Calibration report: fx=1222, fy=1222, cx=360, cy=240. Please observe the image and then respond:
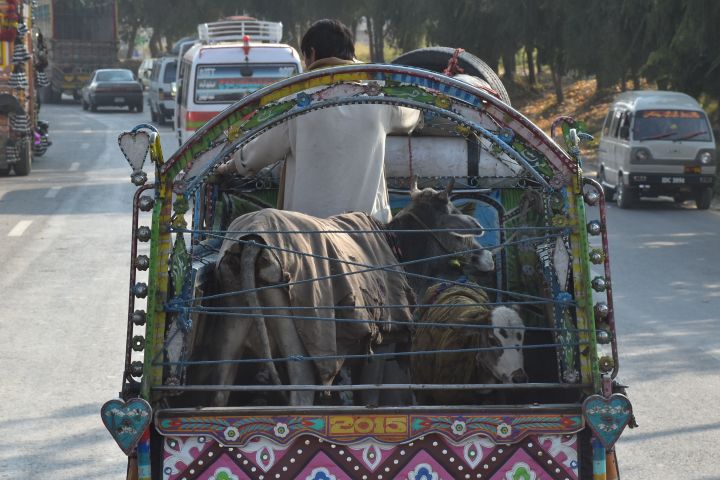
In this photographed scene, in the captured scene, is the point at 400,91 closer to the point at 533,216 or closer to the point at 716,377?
the point at 533,216

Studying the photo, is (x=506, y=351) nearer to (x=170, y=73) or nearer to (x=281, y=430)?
(x=281, y=430)

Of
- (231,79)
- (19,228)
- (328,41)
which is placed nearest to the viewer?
(328,41)

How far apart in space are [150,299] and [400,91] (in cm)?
111

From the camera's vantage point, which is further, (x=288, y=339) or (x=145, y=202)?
(x=288, y=339)

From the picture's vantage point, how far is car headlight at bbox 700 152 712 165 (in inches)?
822

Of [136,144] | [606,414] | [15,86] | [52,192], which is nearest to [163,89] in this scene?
[15,86]

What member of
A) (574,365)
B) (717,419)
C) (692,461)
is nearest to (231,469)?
(574,365)

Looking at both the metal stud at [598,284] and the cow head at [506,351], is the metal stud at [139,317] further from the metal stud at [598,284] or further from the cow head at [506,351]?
the metal stud at [598,284]

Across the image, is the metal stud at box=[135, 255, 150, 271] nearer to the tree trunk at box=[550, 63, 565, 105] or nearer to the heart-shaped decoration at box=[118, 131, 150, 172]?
the heart-shaped decoration at box=[118, 131, 150, 172]

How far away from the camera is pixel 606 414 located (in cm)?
404

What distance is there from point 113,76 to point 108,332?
1501 inches

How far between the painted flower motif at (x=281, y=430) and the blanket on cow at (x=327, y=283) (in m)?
0.45

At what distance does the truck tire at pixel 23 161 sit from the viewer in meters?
23.9

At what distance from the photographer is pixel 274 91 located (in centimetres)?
421
